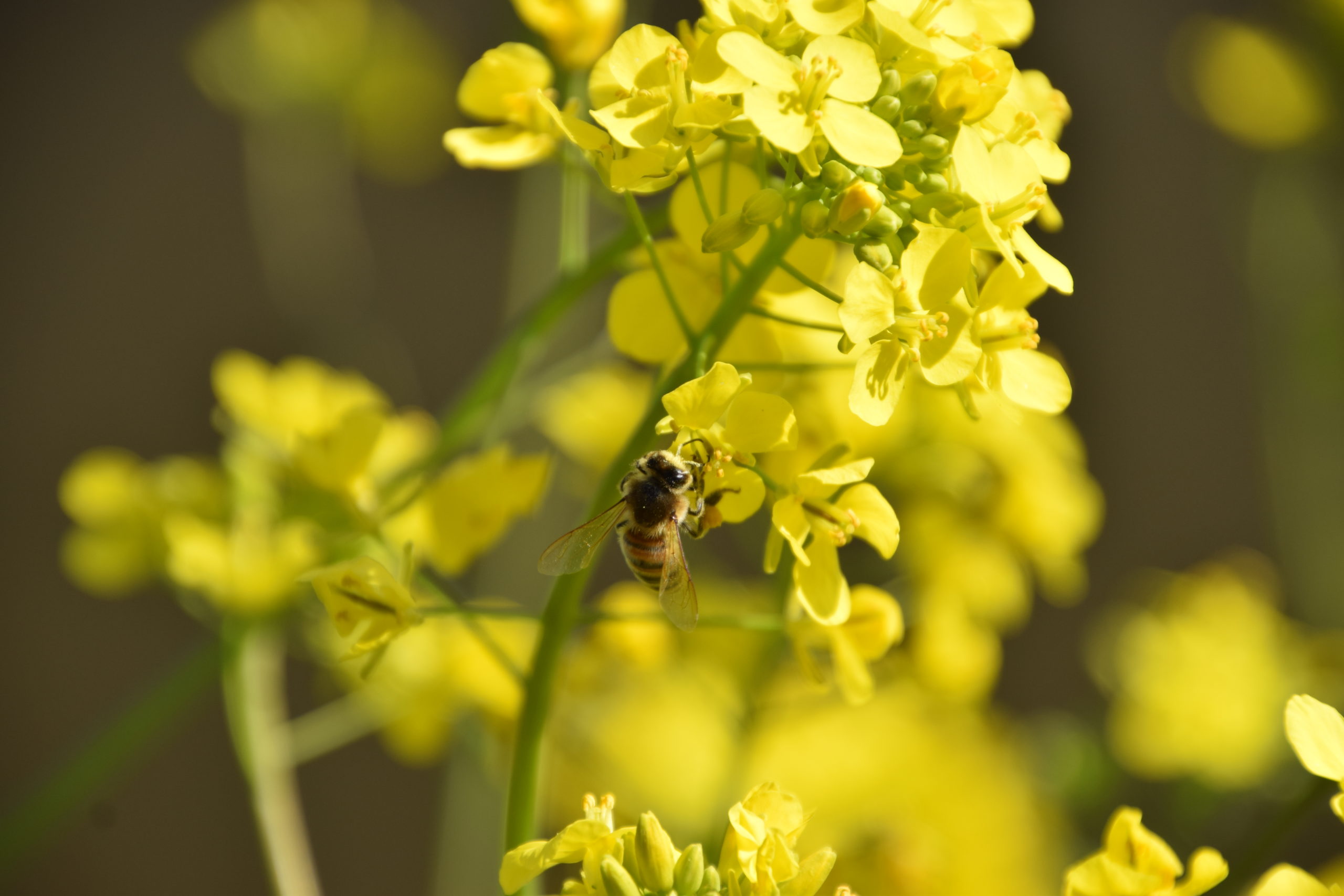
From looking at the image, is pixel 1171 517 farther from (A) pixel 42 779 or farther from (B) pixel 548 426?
(A) pixel 42 779

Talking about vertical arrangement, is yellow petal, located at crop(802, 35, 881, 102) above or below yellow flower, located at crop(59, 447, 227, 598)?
above

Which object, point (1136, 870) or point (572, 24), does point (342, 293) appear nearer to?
point (572, 24)

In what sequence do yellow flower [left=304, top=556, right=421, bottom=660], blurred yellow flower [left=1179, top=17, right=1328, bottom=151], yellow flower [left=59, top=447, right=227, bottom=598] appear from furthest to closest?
blurred yellow flower [left=1179, top=17, right=1328, bottom=151] < yellow flower [left=59, top=447, right=227, bottom=598] < yellow flower [left=304, top=556, right=421, bottom=660]

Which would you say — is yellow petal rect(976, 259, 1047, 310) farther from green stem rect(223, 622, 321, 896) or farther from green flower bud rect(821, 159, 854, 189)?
green stem rect(223, 622, 321, 896)

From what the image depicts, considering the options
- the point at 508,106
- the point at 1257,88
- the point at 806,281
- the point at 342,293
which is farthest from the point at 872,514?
the point at 1257,88

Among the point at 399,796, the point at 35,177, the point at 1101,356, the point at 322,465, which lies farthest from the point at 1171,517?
the point at 35,177

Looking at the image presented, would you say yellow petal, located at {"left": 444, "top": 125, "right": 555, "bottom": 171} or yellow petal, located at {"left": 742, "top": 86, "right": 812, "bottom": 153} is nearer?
yellow petal, located at {"left": 742, "top": 86, "right": 812, "bottom": 153}

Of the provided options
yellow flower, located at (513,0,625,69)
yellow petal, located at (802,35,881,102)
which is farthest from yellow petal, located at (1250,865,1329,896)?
yellow flower, located at (513,0,625,69)
